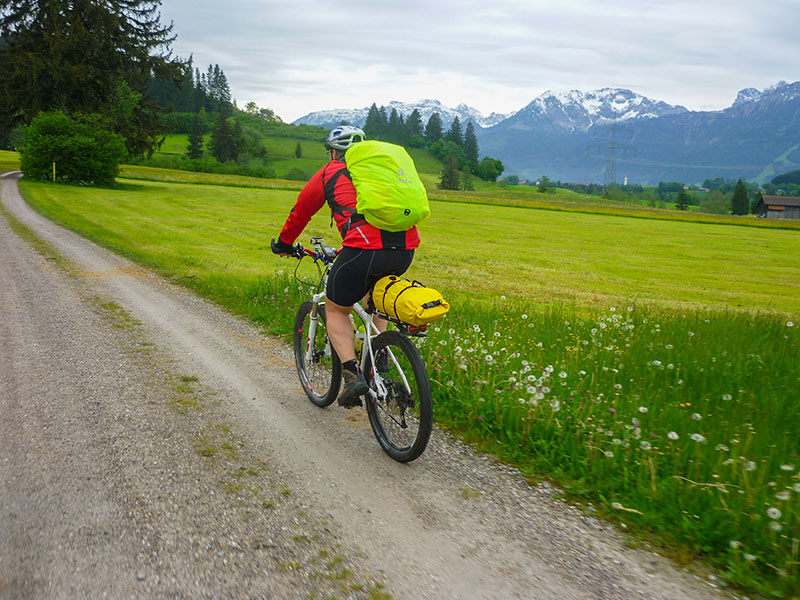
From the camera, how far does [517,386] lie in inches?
194

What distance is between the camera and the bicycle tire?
5.31m

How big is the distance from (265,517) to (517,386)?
2.38m

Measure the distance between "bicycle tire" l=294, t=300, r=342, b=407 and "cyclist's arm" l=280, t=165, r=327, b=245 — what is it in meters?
0.80

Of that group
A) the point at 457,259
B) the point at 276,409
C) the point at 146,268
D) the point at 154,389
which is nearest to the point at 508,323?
the point at 276,409

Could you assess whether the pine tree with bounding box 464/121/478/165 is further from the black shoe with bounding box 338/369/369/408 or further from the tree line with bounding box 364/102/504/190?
the black shoe with bounding box 338/369/369/408

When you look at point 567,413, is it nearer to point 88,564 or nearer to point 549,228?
point 88,564

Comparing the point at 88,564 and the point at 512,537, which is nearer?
the point at 88,564

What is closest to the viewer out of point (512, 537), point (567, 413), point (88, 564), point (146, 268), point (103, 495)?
point (88, 564)

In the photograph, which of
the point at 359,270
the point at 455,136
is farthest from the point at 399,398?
the point at 455,136

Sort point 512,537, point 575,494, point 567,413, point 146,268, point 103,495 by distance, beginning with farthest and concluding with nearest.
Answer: point 146,268, point 567,413, point 575,494, point 103,495, point 512,537

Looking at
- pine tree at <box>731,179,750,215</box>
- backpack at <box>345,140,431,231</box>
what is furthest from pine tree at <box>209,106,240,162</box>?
backpack at <box>345,140,431,231</box>

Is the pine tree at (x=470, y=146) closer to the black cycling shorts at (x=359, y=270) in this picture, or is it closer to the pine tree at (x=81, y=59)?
the pine tree at (x=81, y=59)

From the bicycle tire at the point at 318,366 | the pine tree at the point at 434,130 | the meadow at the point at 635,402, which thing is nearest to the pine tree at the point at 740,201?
the pine tree at the point at 434,130

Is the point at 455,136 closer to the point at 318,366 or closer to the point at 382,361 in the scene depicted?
the point at 318,366
